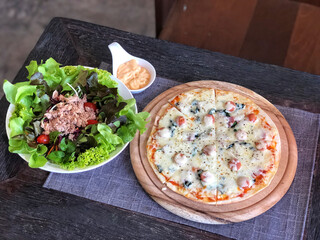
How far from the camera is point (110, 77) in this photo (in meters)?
2.41

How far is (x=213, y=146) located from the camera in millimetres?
2295

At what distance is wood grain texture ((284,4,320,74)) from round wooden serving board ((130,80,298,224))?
5.74 feet

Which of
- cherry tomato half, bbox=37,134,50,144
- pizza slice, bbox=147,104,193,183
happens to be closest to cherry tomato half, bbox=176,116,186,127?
pizza slice, bbox=147,104,193,183

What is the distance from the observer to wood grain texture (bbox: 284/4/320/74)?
3.94 meters

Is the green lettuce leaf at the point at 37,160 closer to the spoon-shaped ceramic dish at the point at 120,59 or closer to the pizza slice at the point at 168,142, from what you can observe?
the pizza slice at the point at 168,142

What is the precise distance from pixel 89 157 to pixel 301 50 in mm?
3055

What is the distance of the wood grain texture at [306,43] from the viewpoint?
155 inches

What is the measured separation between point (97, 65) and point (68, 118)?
81 centimetres

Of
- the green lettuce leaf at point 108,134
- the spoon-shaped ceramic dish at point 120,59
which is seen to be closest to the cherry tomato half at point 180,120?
the spoon-shaped ceramic dish at point 120,59

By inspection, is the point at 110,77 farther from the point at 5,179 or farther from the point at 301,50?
the point at 301,50

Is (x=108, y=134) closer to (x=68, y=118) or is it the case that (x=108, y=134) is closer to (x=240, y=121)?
(x=68, y=118)

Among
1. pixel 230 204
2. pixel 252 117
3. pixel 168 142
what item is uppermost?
pixel 252 117

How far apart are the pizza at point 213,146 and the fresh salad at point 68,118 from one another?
291 millimetres

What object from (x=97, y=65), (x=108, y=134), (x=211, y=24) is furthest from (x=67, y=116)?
(x=211, y=24)
